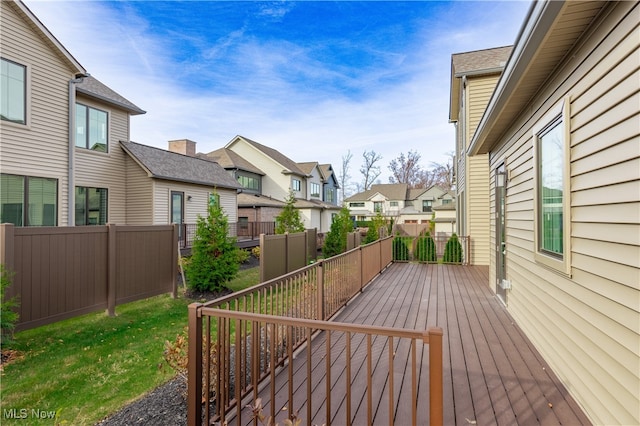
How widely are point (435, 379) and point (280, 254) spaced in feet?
22.9

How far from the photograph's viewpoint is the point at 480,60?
10070mm

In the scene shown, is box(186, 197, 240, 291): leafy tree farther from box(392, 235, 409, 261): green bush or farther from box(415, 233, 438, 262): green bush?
box(415, 233, 438, 262): green bush

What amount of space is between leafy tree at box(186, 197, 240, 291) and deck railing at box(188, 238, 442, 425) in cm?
328

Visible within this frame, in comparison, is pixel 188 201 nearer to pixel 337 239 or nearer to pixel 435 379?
pixel 337 239

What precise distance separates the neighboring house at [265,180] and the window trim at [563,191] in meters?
17.6

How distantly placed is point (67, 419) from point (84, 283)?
122 inches

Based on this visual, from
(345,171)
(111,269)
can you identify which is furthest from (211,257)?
(345,171)

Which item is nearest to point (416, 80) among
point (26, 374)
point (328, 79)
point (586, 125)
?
point (328, 79)

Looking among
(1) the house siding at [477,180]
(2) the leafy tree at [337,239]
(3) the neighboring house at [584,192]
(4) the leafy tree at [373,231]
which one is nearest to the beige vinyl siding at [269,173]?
(4) the leafy tree at [373,231]

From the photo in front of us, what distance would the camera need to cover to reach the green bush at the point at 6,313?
3781 millimetres

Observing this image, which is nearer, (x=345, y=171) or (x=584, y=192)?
(x=584, y=192)

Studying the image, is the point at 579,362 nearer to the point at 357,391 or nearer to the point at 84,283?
the point at 357,391

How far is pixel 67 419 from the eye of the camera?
2.63m

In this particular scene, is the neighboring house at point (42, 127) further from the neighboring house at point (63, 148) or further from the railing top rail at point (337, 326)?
the railing top rail at point (337, 326)
